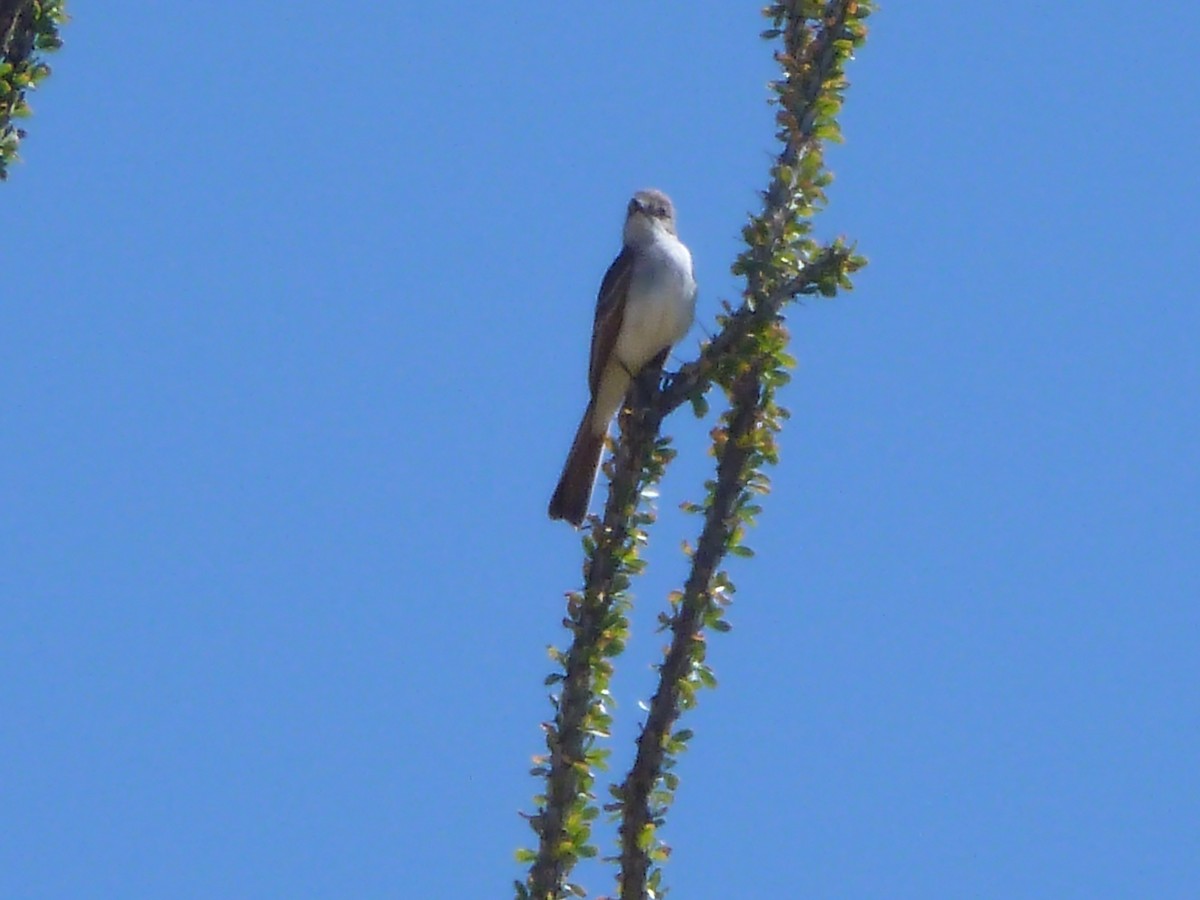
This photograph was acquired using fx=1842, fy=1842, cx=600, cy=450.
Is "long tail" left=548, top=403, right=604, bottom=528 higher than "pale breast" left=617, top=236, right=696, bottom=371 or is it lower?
lower

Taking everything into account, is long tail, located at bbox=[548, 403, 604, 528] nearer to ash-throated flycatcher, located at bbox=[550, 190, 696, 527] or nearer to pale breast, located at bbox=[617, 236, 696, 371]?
ash-throated flycatcher, located at bbox=[550, 190, 696, 527]

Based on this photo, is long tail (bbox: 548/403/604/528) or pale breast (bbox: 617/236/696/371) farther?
pale breast (bbox: 617/236/696/371)

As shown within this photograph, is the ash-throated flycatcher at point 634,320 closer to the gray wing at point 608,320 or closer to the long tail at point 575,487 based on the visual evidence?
the gray wing at point 608,320

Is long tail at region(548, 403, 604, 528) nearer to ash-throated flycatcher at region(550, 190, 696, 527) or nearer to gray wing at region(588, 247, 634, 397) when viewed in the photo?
ash-throated flycatcher at region(550, 190, 696, 527)

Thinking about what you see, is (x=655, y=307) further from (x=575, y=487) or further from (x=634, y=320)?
(x=575, y=487)

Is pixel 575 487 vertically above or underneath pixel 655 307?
underneath

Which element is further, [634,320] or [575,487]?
[634,320]

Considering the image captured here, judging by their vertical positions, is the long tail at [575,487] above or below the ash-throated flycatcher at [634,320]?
below

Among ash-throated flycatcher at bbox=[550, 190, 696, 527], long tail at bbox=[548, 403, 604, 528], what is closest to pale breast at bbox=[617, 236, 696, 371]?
ash-throated flycatcher at bbox=[550, 190, 696, 527]

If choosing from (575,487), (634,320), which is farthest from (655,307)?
(575,487)

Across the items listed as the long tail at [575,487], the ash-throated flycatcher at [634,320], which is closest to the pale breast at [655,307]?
the ash-throated flycatcher at [634,320]

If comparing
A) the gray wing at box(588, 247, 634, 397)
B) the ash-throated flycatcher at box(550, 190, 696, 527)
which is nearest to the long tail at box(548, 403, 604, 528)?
the ash-throated flycatcher at box(550, 190, 696, 527)

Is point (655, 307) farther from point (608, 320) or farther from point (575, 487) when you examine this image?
point (575, 487)

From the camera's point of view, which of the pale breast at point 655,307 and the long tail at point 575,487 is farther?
the pale breast at point 655,307
